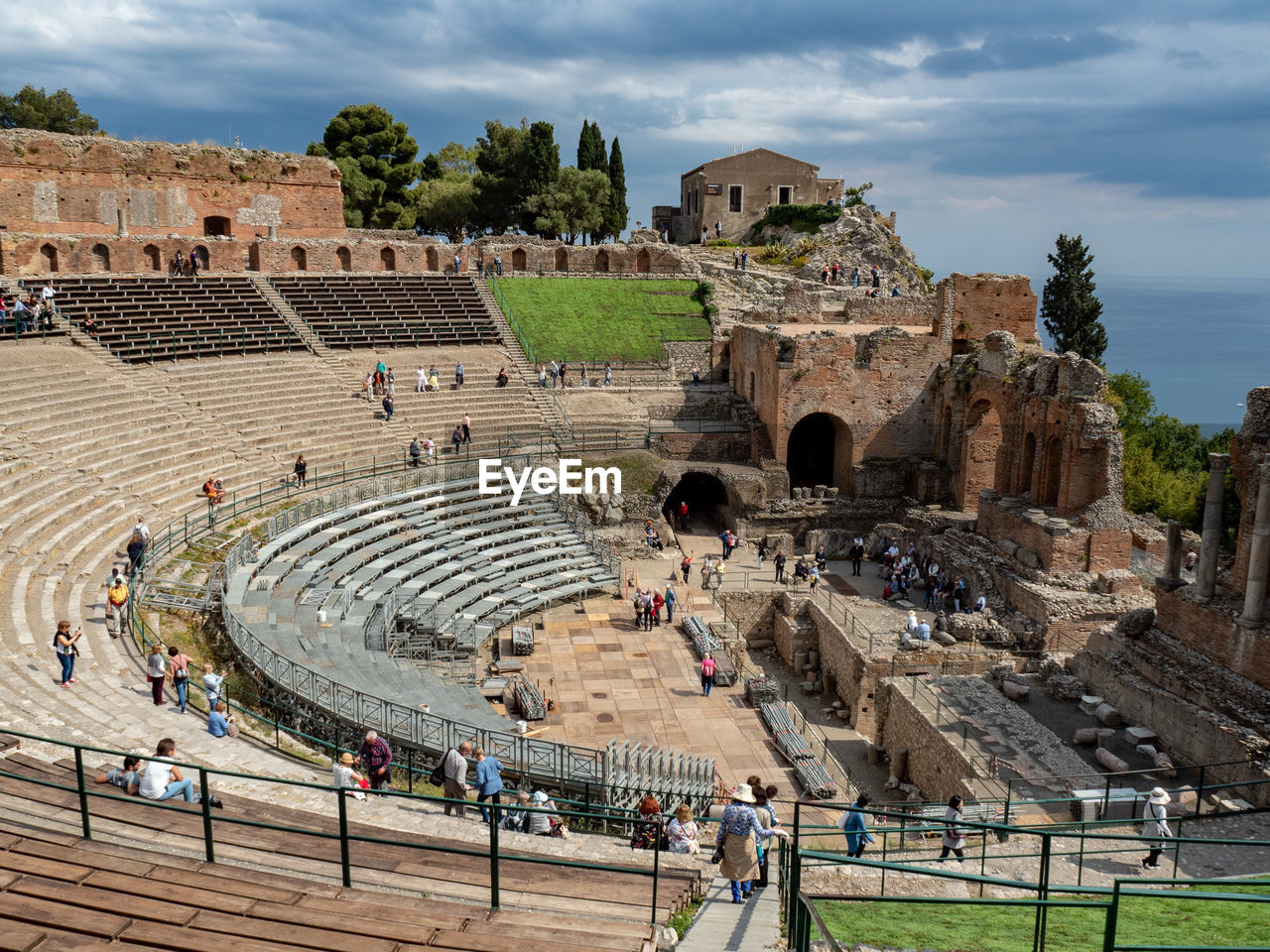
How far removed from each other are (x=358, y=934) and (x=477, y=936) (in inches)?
→ 29.9

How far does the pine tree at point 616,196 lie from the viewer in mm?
57625

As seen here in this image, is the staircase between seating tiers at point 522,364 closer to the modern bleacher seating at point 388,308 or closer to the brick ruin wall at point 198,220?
the modern bleacher seating at point 388,308

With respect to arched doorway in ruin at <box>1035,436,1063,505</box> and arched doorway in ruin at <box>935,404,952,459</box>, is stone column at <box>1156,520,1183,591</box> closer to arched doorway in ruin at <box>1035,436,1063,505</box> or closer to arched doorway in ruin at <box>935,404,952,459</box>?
arched doorway in ruin at <box>1035,436,1063,505</box>

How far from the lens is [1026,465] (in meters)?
27.4

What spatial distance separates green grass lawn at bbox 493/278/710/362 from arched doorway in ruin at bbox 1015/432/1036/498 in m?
15.8

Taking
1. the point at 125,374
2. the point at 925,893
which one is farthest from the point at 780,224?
the point at 925,893

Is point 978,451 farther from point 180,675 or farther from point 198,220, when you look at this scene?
point 198,220

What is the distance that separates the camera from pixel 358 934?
6.46 metres

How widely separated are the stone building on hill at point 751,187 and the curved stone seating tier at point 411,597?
36921mm

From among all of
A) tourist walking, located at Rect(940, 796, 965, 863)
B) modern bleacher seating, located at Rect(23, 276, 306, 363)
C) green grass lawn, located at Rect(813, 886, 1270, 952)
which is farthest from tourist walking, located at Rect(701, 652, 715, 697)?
modern bleacher seating, located at Rect(23, 276, 306, 363)

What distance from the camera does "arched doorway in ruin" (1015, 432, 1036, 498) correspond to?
27.3m

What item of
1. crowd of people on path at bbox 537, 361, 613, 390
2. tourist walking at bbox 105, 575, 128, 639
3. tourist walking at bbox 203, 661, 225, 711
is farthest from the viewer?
crowd of people on path at bbox 537, 361, 613, 390

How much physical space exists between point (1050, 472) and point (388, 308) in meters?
24.0

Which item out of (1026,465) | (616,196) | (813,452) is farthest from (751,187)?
(1026,465)
